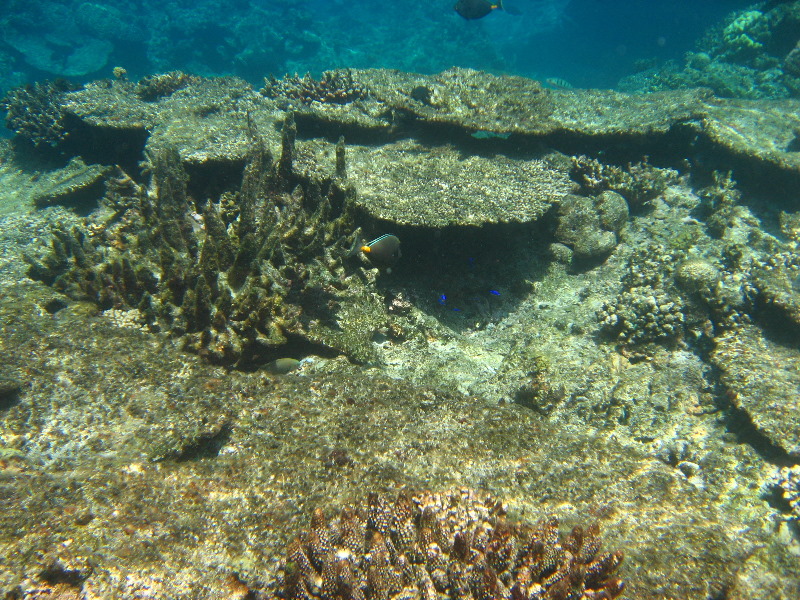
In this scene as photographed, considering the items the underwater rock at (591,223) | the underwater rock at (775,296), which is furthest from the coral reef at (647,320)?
the underwater rock at (591,223)

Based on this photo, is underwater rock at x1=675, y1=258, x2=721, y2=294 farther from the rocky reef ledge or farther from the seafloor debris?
the seafloor debris

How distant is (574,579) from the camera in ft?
6.58

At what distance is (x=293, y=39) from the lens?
78.2 feet

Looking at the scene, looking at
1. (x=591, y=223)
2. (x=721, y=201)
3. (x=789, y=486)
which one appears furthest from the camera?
(x=721, y=201)

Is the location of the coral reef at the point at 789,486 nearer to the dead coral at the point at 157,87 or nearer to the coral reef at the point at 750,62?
the dead coral at the point at 157,87

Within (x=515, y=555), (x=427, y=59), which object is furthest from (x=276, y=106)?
(x=427, y=59)

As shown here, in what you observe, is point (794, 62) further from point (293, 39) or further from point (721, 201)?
point (293, 39)

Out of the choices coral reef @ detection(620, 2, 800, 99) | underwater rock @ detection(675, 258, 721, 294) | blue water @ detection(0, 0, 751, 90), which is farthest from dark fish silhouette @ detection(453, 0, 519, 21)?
blue water @ detection(0, 0, 751, 90)

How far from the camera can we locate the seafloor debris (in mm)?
1928

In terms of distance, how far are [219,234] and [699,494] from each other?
473cm

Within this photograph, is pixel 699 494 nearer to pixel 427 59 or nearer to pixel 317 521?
pixel 317 521

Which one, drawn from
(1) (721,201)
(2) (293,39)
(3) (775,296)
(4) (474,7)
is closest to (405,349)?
(3) (775,296)

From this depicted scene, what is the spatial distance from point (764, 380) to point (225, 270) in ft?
18.8

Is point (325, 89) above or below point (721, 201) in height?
above
